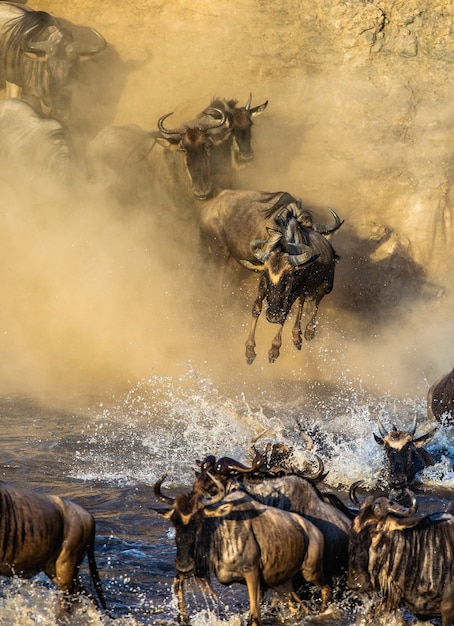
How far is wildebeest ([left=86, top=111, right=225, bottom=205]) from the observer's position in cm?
1875

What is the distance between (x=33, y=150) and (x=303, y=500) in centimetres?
1218

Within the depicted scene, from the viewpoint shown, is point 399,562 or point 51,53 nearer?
point 399,562

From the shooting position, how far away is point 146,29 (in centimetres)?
A: 2081

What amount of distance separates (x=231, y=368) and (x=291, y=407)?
6.92 ft

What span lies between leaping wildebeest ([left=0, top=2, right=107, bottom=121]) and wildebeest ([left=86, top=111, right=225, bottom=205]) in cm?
132

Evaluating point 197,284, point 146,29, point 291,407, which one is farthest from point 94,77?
point 291,407

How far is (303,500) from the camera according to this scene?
25.5ft

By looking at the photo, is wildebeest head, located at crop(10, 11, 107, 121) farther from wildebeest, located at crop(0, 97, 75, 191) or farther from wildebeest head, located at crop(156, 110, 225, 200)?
wildebeest head, located at crop(156, 110, 225, 200)

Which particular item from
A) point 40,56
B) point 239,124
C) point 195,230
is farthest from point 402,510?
point 40,56

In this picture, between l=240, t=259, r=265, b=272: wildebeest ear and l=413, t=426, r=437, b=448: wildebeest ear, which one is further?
l=240, t=259, r=265, b=272: wildebeest ear

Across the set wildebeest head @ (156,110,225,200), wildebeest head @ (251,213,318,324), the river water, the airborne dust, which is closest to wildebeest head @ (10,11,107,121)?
the airborne dust

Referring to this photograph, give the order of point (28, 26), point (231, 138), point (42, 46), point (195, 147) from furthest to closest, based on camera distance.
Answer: point (28, 26)
point (42, 46)
point (231, 138)
point (195, 147)

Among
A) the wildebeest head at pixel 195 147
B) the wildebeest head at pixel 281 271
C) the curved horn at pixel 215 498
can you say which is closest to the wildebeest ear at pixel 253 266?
the wildebeest head at pixel 281 271

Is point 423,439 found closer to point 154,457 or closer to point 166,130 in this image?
point 154,457
